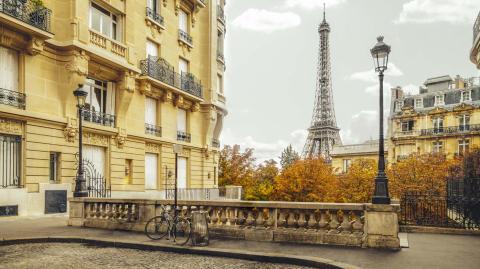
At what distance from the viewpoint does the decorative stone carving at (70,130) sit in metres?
18.1

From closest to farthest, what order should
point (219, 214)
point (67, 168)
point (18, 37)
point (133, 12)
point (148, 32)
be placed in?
1. point (219, 214)
2. point (18, 37)
3. point (67, 168)
4. point (133, 12)
5. point (148, 32)

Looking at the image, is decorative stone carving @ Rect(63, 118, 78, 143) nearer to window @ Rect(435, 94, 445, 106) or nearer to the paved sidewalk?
the paved sidewalk

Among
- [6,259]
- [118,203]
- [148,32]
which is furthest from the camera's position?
[148,32]

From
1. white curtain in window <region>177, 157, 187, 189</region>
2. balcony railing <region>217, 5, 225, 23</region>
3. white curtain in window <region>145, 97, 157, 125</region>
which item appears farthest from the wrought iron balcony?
balcony railing <region>217, 5, 225, 23</region>

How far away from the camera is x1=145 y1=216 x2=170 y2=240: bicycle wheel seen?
11.4 metres

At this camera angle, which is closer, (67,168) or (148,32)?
(67,168)

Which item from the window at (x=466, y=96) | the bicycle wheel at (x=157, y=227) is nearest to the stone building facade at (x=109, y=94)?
the bicycle wheel at (x=157, y=227)

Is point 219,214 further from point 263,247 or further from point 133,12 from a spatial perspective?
point 133,12

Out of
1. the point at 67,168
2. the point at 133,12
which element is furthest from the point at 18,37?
the point at 133,12

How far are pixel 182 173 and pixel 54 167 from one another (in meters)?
11.4

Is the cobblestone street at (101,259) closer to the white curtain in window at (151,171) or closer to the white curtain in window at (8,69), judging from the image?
the white curtain in window at (8,69)

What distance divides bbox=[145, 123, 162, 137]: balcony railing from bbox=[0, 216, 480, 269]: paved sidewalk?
11462 mm

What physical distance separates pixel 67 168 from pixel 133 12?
962cm

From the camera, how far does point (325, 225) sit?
10.2 m
